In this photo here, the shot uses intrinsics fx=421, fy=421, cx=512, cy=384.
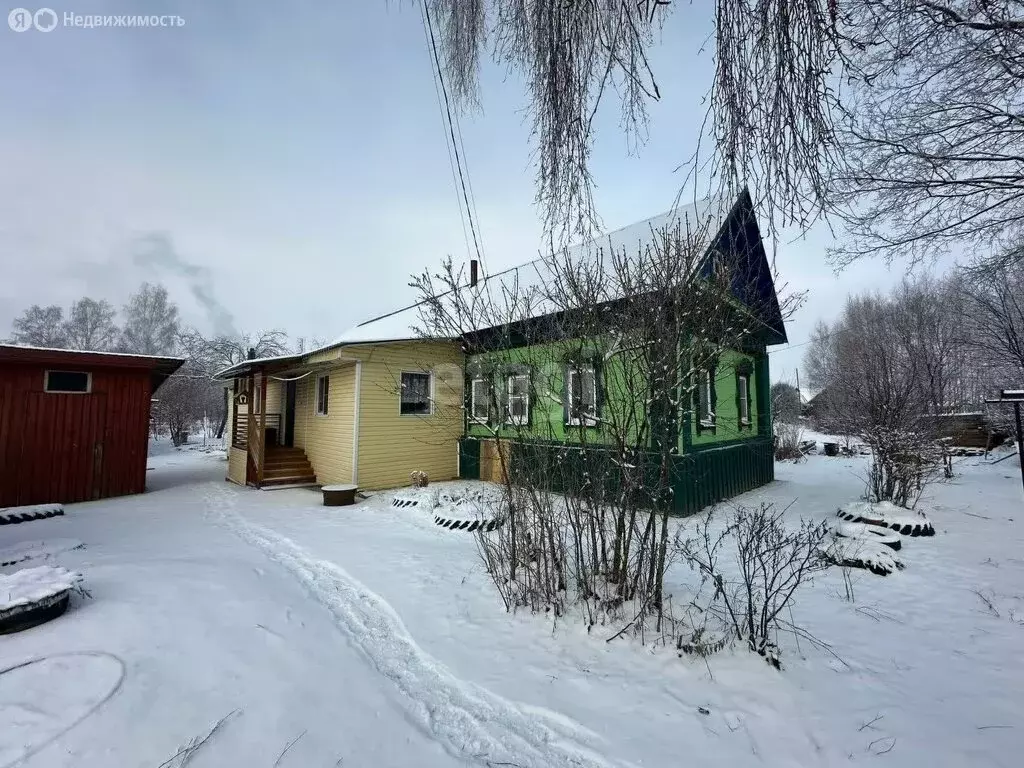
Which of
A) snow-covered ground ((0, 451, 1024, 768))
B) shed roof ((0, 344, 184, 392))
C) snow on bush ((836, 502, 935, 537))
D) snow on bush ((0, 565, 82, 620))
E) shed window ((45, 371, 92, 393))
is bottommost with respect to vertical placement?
snow-covered ground ((0, 451, 1024, 768))

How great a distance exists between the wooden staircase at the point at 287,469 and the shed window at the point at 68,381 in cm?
387

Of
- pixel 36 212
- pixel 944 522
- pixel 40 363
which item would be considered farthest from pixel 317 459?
pixel 944 522

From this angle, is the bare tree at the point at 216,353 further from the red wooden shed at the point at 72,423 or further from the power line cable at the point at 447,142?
the power line cable at the point at 447,142

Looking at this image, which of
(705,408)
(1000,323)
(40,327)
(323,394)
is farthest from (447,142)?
(40,327)

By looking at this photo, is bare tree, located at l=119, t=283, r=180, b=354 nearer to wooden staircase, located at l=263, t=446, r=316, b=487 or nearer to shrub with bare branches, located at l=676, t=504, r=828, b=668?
wooden staircase, located at l=263, t=446, r=316, b=487

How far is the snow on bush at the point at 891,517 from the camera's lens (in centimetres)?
612

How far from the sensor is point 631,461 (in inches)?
143

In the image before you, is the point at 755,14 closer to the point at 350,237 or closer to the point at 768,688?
the point at 768,688

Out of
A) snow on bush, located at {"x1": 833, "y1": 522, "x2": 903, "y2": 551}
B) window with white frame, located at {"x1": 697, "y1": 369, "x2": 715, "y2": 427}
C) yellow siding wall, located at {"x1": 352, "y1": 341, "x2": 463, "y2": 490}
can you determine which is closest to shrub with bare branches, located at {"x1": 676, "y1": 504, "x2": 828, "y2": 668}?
snow on bush, located at {"x1": 833, "y1": 522, "x2": 903, "y2": 551}

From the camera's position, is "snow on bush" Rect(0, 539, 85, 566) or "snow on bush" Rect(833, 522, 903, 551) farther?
"snow on bush" Rect(833, 522, 903, 551)

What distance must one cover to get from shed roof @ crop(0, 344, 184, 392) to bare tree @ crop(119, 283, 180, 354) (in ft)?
105

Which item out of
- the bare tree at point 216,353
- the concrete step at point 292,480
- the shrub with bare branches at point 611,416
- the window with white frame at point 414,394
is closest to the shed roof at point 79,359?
the concrete step at point 292,480

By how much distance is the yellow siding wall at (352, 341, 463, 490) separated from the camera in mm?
9773

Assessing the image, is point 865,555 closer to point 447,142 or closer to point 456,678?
point 456,678
